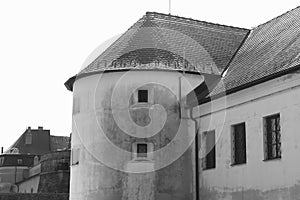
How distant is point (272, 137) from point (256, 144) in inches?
27.3

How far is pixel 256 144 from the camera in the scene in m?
20.1

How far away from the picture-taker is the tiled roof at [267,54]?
20172 mm

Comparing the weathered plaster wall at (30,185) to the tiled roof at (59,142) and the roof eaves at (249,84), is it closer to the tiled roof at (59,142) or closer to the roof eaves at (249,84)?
the tiled roof at (59,142)

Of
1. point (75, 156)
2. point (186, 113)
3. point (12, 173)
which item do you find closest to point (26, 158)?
point (12, 173)

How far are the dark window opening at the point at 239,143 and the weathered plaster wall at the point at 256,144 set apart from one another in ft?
0.69

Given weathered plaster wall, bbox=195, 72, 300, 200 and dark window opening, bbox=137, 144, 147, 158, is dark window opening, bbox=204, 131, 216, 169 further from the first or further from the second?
dark window opening, bbox=137, 144, 147, 158

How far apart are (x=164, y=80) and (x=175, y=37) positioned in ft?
11.6

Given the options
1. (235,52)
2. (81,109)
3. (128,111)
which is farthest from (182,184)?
(235,52)

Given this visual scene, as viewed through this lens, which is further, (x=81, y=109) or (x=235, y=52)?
(x=235, y=52)

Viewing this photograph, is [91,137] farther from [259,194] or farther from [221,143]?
[259,194]

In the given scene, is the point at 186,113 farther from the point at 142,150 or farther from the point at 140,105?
the point at 142,150

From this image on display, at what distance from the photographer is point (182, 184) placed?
77.6 feet

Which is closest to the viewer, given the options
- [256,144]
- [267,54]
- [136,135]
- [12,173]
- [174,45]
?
[256,144]

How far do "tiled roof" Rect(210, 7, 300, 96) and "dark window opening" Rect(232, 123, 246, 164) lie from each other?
1465 millimetres
